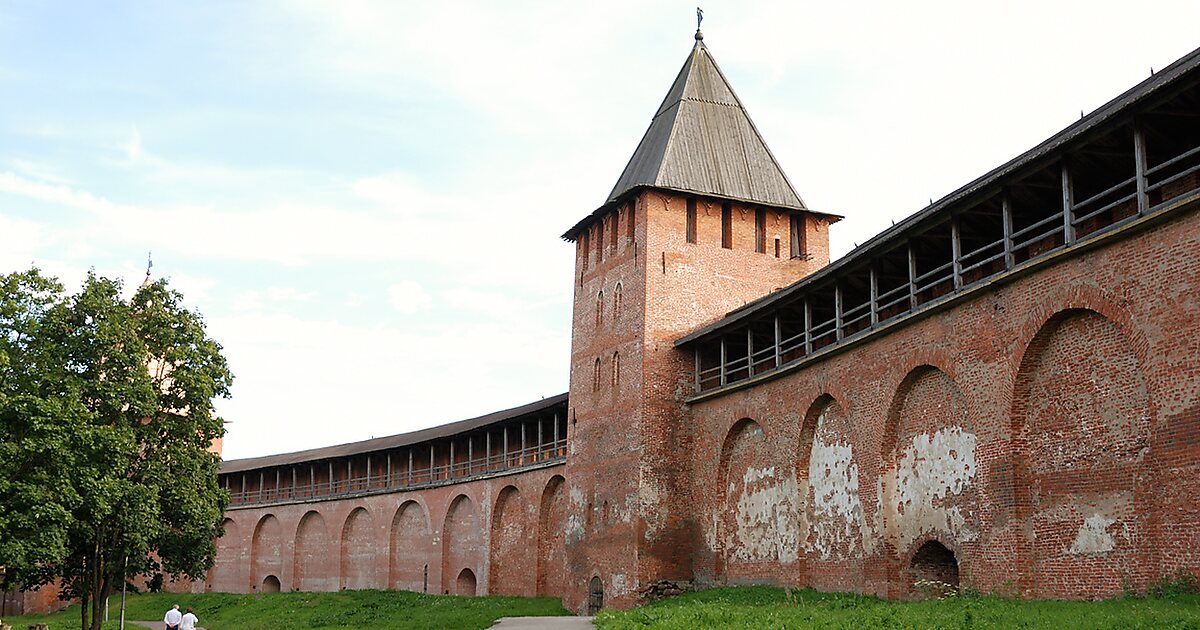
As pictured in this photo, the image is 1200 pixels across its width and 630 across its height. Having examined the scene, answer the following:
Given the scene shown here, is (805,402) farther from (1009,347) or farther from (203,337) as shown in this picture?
(203,337)

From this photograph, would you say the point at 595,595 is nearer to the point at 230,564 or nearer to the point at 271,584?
the point at 271,584

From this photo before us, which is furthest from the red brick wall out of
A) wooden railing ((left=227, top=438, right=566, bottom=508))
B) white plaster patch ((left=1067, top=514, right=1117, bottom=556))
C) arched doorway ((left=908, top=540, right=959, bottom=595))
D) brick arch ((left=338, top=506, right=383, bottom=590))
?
brick arch ((left=338, top=506, right=383, bottom=590))

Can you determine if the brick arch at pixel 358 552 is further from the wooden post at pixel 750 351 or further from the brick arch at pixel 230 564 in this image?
the wooden post at pixel 750 351

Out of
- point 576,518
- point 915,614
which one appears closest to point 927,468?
point 915,614

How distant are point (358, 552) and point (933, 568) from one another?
27.1 meters

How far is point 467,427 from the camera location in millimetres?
36594

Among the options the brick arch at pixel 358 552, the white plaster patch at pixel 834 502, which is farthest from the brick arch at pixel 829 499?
the brick arch at pixel 358 552

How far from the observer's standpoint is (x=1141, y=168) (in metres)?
13.7

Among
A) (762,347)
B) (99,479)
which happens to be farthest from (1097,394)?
(99,479)

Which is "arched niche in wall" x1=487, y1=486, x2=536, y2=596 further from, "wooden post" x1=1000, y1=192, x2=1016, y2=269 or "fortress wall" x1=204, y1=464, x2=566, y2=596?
"wooden post" x1=1000, y1=192, x2=1016, y2=269

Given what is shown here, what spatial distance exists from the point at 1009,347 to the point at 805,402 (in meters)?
6.16

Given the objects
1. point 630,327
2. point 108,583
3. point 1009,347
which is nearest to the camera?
point 1009,347

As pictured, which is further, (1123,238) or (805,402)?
(805,402)

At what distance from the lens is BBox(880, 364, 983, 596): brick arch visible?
1684 cm
